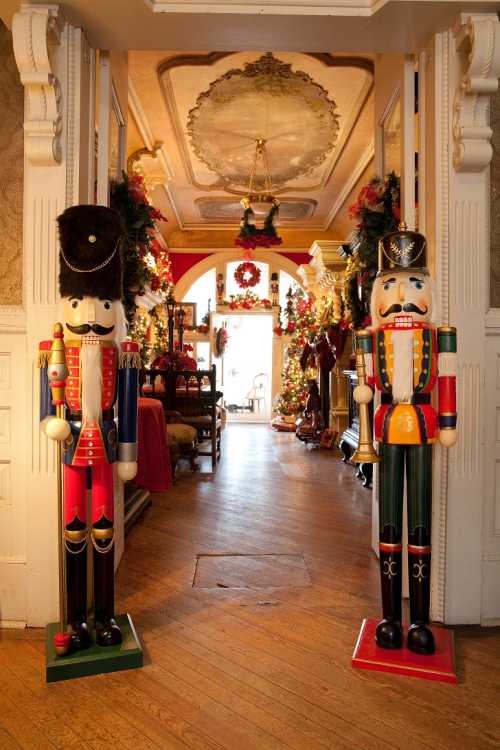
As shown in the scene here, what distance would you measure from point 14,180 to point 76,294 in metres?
0.91

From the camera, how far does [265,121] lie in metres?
6.52

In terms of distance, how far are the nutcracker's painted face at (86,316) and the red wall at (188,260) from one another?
9721mm

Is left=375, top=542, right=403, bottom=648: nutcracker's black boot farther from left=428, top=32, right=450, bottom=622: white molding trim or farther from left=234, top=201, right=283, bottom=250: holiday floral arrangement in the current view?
left=234, top=201, right=283, bottom=250: holiday floral arrangement

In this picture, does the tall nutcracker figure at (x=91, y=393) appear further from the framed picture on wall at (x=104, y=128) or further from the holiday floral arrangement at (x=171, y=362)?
the holiday floral arrangement at (x=171, y=362)

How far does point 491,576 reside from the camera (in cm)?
267

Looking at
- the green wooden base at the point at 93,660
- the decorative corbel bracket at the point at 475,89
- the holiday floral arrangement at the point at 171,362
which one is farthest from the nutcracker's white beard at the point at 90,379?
the holiday floral arrangement at the point at 171,362

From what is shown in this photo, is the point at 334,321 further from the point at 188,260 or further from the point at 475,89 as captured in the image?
the point at 475,89

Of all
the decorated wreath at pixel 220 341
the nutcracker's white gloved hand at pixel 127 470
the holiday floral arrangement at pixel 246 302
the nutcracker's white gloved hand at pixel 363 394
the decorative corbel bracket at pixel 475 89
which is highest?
the holiday floral arrangement at pixel 246 302

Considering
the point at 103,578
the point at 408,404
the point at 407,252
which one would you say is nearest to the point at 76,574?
the point at 103,578

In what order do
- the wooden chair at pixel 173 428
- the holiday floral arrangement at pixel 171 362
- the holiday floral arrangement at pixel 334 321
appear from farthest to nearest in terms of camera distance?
the holiday floral arrangement at pixel 334 321
the holiday floral arrangement at pixel 171 362
the wooden chair at pixel 173 428

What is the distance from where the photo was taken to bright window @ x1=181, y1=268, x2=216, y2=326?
1220 centimetres

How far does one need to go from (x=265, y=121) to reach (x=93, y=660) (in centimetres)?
595

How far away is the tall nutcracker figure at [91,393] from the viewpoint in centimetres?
218

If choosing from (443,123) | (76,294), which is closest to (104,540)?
(76,294)
